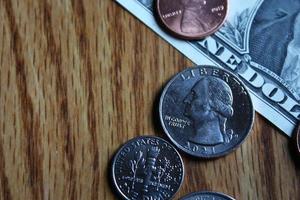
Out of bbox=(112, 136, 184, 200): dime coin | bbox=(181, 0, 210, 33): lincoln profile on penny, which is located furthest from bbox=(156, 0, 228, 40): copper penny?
bbox=(112, 136, 184, 200): dime coin

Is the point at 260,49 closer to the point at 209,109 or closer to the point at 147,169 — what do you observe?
the point at 209,109

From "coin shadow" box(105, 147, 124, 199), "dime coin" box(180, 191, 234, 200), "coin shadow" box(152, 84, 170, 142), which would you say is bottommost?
"dime coin" box(180, 191, 234, 200)

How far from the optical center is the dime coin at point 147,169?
73cm

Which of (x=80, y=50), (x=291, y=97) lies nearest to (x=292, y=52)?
(x=291, y=97)

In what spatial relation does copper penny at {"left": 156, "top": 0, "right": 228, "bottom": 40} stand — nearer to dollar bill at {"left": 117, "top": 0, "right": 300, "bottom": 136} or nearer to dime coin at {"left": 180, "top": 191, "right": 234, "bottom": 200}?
dollar bill at {"left": 117, "top": 0, "right": 300, "bottom": 136}

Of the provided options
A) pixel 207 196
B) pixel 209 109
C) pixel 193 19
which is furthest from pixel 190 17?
pixel 207 196

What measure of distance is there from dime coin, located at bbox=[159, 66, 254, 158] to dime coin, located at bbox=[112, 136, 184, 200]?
21 mm

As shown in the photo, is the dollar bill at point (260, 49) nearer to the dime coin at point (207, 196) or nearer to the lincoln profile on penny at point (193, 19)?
the lincoln profile on penny at point (193, 19)

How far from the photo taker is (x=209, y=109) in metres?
0.76

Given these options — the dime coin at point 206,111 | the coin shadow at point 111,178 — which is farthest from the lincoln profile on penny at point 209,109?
the coin shadow at point 111,178

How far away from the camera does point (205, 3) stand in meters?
0.78

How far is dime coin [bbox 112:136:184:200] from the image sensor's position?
2.41ft

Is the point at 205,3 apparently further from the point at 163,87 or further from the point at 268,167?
the point at 268,167

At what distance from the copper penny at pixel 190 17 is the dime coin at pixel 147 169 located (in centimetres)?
15
